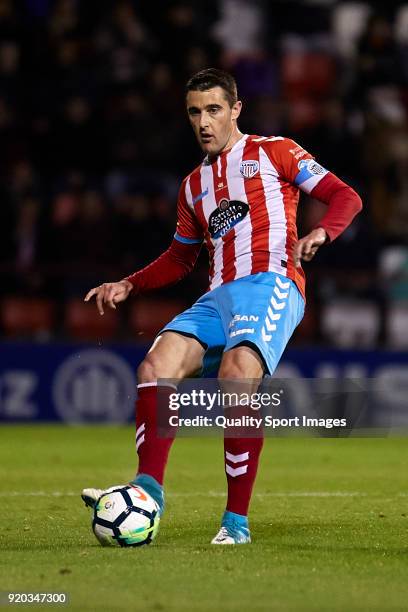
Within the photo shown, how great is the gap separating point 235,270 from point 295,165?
577mm

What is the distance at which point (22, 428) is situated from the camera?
41.0ft

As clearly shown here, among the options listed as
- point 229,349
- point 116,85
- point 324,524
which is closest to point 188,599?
point 229,349

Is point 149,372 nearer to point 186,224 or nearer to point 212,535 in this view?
point 212,535

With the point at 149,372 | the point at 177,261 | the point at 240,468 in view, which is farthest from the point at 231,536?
the point at 177,261

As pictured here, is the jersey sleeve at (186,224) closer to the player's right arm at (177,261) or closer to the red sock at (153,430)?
the player's right arm at (177,261)

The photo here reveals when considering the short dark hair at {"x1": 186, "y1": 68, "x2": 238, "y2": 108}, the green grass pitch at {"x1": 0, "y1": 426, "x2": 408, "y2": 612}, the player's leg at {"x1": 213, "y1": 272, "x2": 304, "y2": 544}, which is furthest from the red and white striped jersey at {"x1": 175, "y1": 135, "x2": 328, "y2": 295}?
the green grass pitch at {"x1": 0, "y1": 426, "x2": 408, "y2": 612}

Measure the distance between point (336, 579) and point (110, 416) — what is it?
8351 millimetres

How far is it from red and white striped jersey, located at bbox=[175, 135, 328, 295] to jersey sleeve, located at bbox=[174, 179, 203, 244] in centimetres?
14

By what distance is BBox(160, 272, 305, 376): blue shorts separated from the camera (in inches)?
220

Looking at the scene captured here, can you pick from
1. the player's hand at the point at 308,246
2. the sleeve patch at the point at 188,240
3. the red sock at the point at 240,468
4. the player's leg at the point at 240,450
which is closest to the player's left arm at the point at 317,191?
the player's hand at the point at 308,246

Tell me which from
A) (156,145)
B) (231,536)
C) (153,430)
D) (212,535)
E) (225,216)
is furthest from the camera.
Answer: (156,145)

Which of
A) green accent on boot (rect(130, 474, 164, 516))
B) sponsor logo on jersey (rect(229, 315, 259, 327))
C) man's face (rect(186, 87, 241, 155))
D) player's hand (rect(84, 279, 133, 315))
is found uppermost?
man's face (rect(186, 87, 241, 155))

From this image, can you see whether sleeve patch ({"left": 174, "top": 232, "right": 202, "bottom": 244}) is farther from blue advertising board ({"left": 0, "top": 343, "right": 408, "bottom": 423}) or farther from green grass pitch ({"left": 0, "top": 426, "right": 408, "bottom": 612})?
blue advertising board ({"left": 0, "top": 343, "right": 408, "bottom": 423})

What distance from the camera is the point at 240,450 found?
17.9 feet
